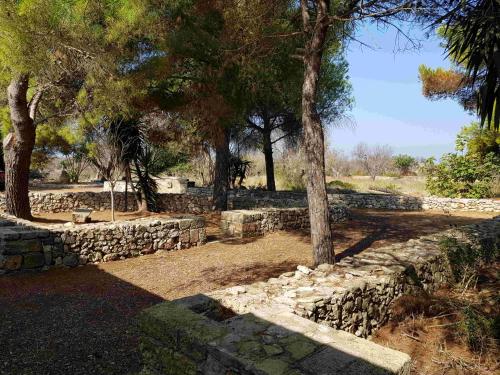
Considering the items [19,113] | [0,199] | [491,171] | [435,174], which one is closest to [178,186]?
[0,199]

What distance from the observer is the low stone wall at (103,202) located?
1451 centimetres

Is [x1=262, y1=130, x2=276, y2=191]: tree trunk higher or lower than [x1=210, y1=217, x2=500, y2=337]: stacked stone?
higher

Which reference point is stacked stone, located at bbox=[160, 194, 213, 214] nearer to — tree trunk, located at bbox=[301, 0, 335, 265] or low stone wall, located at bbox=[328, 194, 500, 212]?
low stone wall, located at bbox=[328, 194, 500, 212]

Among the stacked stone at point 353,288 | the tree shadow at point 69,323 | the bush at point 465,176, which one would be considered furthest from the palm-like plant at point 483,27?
the bush at point 465,176

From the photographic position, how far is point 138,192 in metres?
14.5

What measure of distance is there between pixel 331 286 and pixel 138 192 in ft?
37.4

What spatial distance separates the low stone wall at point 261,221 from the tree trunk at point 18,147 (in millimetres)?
5598

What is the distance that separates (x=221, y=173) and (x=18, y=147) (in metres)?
6.16

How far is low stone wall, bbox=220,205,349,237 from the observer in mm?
10375

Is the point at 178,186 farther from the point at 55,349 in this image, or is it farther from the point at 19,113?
the point at 55,349

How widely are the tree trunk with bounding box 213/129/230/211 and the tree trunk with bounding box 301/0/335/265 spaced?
677 centimetres

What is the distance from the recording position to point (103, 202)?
15727 mm

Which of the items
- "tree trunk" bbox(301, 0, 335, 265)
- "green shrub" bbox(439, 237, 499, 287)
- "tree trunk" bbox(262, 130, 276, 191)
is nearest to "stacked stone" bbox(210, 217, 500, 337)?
"green shrub" bbox(439, 237, 499, 287)

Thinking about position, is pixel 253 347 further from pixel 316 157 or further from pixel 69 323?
pixel 316 157
